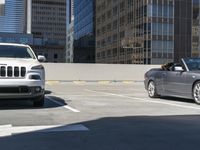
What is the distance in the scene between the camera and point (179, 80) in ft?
46.1

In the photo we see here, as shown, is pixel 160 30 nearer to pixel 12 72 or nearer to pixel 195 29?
pixel 195 29

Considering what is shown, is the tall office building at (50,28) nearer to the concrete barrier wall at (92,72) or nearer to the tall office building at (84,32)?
the tall office building at (84,32)

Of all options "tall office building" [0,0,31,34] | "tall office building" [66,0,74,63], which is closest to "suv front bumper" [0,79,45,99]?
"tall office building" [0,0,31,34]

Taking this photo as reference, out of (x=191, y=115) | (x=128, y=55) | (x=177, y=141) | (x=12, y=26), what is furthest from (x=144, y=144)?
(x=12, y=26)

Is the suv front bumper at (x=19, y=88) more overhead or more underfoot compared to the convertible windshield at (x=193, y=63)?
more underfoot

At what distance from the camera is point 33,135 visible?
7559 mm

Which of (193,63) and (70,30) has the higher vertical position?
(70,30)

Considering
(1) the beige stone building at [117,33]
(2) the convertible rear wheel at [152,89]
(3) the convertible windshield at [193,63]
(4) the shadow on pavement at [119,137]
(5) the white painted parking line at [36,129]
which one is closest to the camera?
(4) the shadow on pavement at [119,137]

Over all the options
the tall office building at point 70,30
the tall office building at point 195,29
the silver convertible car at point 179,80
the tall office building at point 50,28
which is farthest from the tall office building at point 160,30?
the silver convertible car at point 179,80

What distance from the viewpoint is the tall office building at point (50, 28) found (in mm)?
135500

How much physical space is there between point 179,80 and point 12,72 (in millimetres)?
5325

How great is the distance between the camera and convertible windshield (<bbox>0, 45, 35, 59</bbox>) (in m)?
12.5

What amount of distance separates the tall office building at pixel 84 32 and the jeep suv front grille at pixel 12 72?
112 m

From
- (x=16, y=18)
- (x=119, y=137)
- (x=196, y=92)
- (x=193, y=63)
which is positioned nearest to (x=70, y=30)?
(x=16, y=18)
